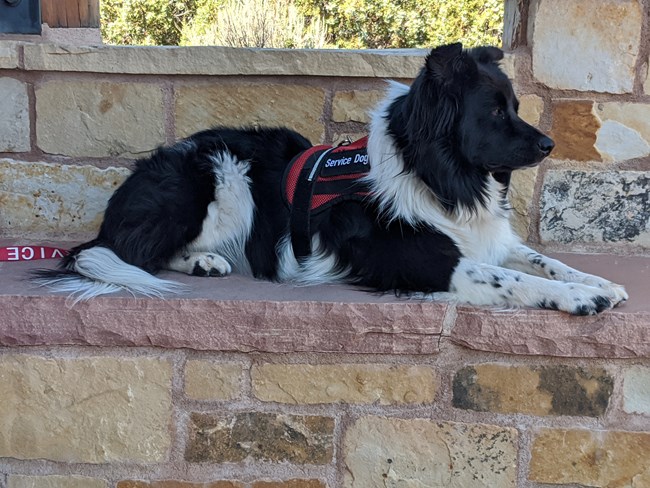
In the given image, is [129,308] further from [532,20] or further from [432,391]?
[532,20]

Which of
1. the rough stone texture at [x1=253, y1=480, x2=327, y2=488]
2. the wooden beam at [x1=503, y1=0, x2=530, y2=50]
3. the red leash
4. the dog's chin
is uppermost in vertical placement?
the wooden beam at [x1=503, y1=0, x2=530, y2=50]

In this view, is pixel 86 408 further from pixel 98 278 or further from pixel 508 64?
pixel 508 64

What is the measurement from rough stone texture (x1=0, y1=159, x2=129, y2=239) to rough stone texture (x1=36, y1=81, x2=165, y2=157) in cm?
9

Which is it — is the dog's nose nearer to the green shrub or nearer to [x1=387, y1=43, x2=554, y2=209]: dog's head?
[x1=387, y1=43, x2=554, y2=209]: dog's head

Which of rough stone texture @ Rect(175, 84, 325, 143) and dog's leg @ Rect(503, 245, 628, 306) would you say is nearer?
dog's leg @ Rect(503, 245, 628, 306)

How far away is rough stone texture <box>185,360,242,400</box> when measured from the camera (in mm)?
2246

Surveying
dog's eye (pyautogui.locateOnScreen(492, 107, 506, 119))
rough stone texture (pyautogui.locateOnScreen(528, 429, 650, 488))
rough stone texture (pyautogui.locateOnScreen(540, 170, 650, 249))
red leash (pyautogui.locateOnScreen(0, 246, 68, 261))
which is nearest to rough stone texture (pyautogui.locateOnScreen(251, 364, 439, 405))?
rough stone texture (pyautogui.locateOnScreen(528, 429, 650, 488))

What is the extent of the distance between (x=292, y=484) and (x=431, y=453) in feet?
1.46

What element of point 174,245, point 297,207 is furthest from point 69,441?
point 297,207

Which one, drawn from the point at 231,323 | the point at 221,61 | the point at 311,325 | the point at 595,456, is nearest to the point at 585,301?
the point at 595,456

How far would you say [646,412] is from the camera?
2215mm

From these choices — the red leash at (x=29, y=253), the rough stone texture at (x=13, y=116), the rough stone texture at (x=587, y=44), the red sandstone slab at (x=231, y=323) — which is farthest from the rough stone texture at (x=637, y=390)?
the rough stone texture at (x=13, y=116)

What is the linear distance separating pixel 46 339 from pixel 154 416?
16.0 inches

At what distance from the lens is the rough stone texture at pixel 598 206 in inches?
117
